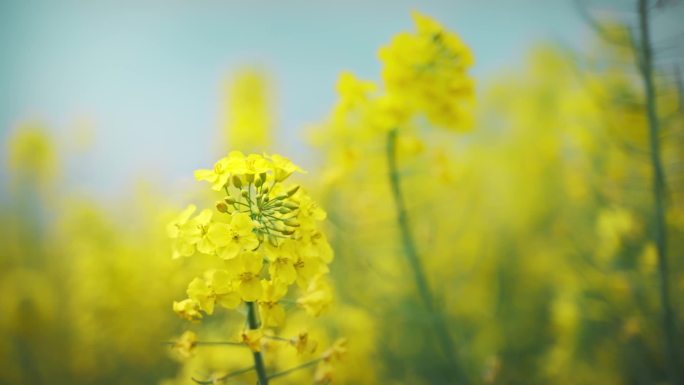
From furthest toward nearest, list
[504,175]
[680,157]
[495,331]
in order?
[504,175] → [495,331] → [680,157]

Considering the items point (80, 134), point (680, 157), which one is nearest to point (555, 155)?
point (680, 157)

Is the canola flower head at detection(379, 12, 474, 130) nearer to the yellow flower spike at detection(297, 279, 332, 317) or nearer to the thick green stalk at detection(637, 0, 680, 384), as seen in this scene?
the thick green stalk at detection(637, 0, 680, 384)

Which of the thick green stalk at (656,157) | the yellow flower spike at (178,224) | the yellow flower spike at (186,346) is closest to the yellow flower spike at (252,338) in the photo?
the yellow flower spike at (186,346)

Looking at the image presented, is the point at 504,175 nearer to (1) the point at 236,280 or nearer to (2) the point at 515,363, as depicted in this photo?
(2) the point at 515,363

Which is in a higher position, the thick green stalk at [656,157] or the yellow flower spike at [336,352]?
the thick green stalk at [656,157]

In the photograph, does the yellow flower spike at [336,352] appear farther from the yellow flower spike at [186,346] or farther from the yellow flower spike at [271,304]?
the yellow flower spike at [186,346]

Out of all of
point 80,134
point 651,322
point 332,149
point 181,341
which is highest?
point 80,134
